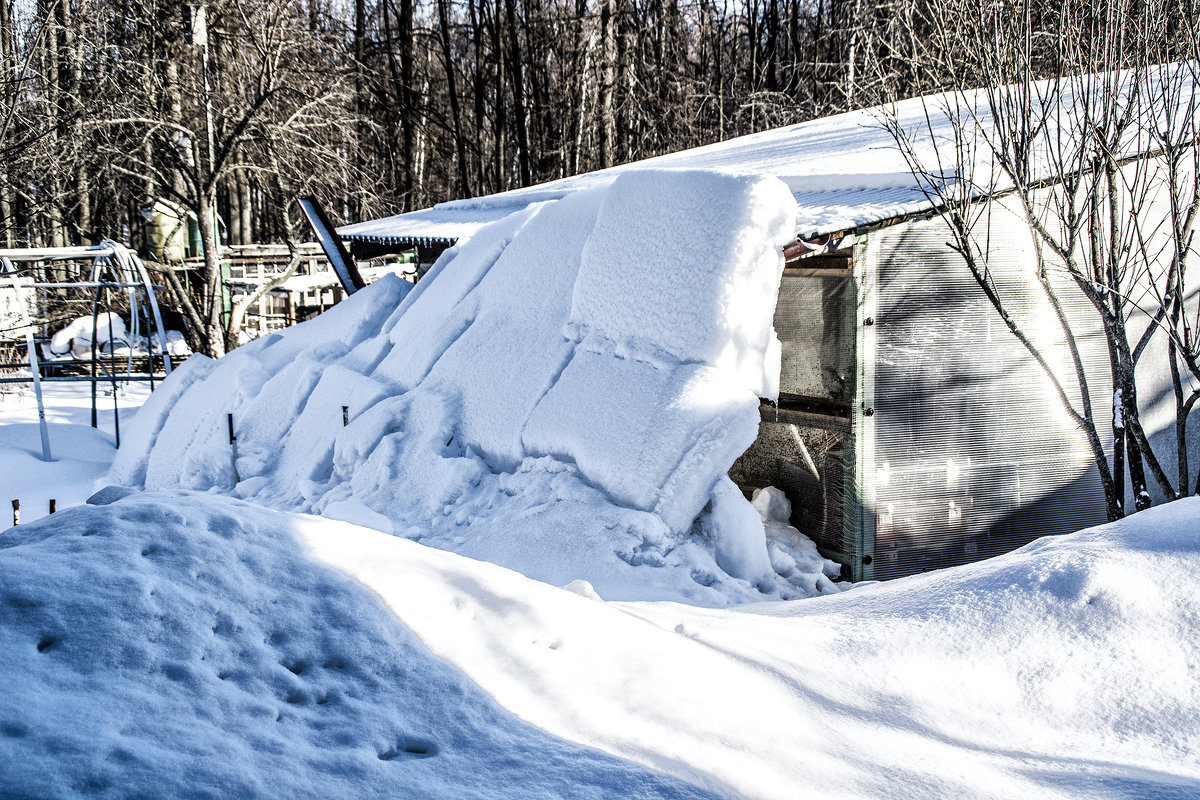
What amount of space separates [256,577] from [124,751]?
23.8 inches

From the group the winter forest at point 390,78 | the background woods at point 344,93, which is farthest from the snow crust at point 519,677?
the background woods at point 344,93

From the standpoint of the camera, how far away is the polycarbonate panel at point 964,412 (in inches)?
203

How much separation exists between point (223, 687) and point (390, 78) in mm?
23546

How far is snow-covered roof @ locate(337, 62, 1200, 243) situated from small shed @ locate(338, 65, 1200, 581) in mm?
43

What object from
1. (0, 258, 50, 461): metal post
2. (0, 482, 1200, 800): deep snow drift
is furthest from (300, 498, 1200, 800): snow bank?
(0, 258, 50, 461): metal post

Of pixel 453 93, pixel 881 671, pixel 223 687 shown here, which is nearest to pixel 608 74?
pixel 453 93

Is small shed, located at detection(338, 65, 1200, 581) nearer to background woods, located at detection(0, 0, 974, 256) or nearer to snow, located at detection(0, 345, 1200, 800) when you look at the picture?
background woods, located at detection(0, 0, 974, 256)

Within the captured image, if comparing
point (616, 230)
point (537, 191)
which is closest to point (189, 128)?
point (537, 191)

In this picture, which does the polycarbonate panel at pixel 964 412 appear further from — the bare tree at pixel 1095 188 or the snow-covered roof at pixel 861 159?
the snow-covered roof at pixel 861 159

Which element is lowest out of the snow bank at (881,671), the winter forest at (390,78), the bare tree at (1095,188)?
the snow bank at (881,671)

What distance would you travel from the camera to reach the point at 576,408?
197 inches

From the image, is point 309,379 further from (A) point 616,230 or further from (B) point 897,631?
(B) point 897,631

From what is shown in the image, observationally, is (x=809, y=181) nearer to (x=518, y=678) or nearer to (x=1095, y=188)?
(x=1095, y=188)

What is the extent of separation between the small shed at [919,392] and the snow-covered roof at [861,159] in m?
0.04
